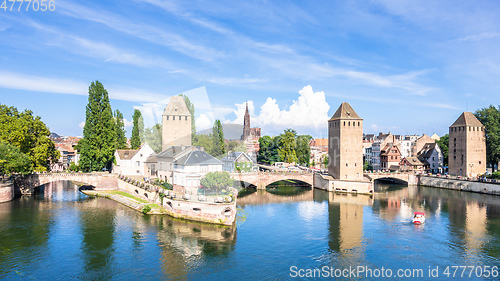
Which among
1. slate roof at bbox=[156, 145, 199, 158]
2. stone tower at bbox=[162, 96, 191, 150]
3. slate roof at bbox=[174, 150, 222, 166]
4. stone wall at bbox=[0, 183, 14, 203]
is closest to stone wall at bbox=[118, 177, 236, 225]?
slate roof at bbox=[174, 150, 222, 166]

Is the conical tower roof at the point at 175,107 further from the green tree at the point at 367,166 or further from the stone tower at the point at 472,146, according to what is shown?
the green tree at the point at 367,166

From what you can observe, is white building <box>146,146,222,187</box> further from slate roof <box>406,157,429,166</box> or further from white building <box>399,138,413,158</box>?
white building <box>399,138,413,158</box>

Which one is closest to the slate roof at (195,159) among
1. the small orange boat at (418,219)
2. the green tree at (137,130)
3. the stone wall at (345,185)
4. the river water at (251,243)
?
the river water at (251,243)

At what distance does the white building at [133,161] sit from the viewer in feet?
197

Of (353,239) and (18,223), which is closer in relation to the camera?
(353,239)

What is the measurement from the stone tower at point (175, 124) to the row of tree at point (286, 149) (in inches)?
1552

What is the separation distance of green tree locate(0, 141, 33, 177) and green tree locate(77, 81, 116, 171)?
34.1 ft

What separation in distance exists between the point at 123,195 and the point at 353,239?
33938 millimetres

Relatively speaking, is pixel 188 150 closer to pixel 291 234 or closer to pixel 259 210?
pixel 259 210

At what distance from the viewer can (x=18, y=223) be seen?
3669 centimetres

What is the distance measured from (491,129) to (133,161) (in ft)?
238

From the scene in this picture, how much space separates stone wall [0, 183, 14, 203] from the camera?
4694 cm

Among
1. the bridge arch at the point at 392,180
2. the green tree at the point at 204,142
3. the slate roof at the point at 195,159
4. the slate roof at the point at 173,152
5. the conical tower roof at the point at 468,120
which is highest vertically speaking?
the conical tower roof at the point at 468,120

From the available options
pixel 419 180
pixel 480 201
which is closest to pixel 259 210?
pixel 480 201
